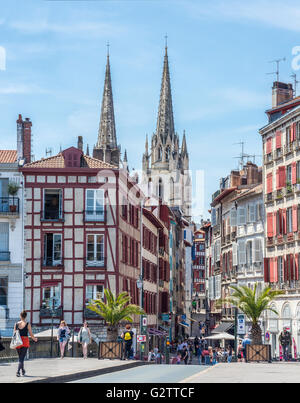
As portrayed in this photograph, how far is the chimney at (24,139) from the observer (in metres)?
60.6

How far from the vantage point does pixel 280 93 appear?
6862 cm

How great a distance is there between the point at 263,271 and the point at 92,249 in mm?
15106

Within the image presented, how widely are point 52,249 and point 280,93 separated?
22014 millimetres

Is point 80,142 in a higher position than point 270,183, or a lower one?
higher

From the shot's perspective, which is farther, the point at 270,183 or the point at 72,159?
the point at 270,183

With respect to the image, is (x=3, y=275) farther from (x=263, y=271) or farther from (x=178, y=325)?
(x=178, y=325)

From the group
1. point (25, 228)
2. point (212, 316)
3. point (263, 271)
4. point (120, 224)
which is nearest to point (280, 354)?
point (263, 271)

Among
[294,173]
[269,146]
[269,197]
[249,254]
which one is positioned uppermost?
[269,146]

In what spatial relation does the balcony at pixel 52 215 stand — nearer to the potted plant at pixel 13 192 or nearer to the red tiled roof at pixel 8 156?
the potted plant at pixel 13 192

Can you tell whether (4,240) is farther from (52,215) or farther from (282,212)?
(282,212)

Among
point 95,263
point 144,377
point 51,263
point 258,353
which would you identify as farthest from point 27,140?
point 144,377

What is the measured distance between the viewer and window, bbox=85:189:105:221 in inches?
2267

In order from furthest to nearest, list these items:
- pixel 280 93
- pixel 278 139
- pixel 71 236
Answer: pixel 280 93 → pixel 278 139 → pixel 71 236

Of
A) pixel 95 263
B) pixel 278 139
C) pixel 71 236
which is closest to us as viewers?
pixel 95 263
